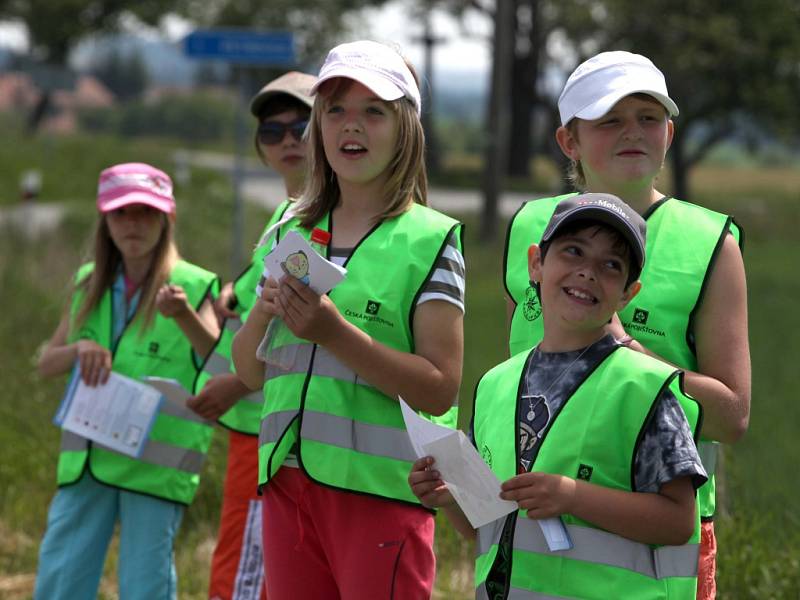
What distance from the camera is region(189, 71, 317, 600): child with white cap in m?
4.77

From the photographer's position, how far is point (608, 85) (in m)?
3.33

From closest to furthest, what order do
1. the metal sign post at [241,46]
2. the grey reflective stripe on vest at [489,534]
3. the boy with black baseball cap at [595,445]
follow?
the boy with black baseball cap at [595,445] → the grey reflective stripe on vest at [489,534] → the metal sign post at [241,46]

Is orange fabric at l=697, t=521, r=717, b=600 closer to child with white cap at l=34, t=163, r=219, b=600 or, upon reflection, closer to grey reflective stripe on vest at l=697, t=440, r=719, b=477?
grey reflective stripe on vest at l=697, t=440, r=719, b=477

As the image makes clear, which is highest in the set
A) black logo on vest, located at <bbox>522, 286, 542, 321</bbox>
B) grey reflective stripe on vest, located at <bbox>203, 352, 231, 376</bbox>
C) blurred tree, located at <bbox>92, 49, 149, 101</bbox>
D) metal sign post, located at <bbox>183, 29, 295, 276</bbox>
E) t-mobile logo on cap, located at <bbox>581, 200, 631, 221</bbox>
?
blurred tree, located at <bbox>92, 49, 149, 101</bbox>

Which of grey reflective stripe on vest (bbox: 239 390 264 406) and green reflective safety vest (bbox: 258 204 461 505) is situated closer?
green reflective safety vest (bbox: 258 204 461 505)

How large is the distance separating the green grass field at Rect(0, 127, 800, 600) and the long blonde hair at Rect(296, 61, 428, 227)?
235cm

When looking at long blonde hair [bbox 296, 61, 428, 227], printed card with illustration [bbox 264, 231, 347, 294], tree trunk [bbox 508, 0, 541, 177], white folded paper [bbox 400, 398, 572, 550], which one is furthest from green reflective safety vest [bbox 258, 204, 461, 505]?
tree trunk [bbox 508, 0, 541, 177]

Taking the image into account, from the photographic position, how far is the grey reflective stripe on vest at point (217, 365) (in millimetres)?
4770

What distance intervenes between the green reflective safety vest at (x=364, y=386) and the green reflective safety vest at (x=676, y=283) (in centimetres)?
34

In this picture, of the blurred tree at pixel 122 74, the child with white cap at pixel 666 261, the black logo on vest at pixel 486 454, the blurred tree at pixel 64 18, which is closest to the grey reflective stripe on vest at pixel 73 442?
the child with white cap at pixel 666 261

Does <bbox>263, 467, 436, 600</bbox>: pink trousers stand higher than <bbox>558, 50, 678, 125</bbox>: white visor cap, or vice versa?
<bbox>558, 50, 678, 125</bbox>: white visor cap

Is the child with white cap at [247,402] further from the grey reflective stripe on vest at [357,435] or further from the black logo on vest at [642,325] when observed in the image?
the black logo on vest at [642,325]

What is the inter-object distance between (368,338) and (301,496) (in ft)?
1.56

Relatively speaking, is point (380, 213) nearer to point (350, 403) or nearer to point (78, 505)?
point (350, 403)
